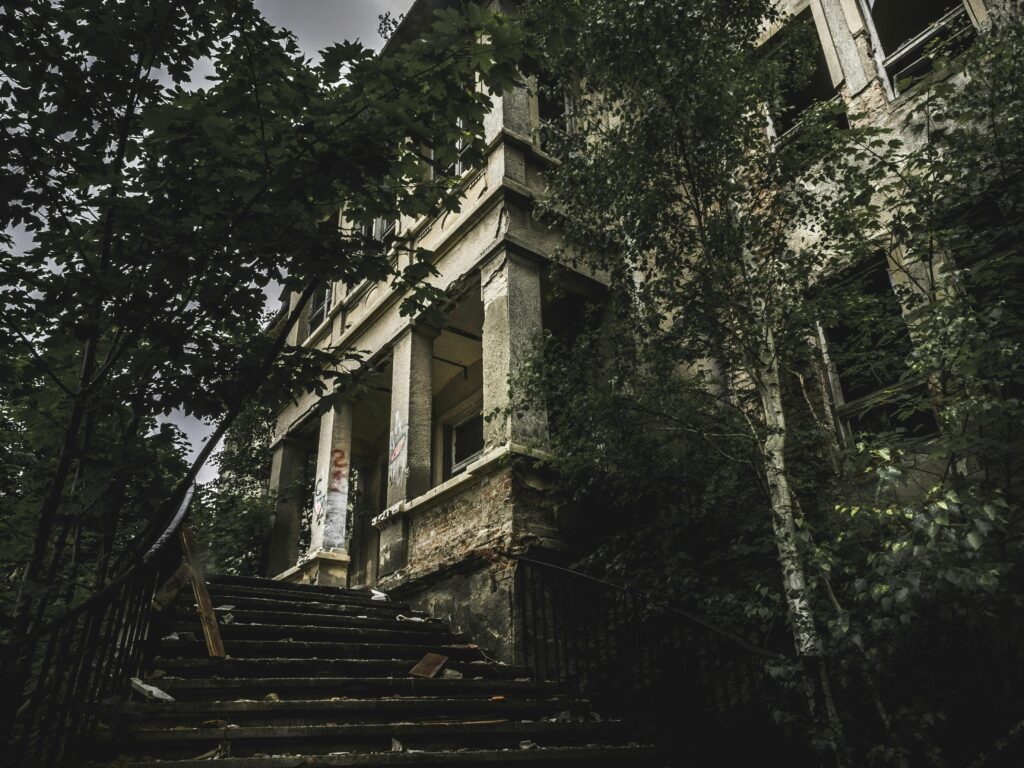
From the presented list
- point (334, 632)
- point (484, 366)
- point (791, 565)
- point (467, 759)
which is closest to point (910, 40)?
point (484, 366)

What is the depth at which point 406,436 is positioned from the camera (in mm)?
9180

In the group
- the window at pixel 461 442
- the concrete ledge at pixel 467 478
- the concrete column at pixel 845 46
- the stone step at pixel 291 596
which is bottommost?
the stone step at pixel 291 596

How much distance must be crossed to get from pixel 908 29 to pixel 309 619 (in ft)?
33.5

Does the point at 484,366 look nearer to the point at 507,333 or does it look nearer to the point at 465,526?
the point at 507,333

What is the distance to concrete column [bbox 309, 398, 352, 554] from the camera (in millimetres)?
11086

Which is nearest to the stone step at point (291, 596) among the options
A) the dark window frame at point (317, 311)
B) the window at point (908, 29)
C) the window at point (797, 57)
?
the window at point (797, 57)

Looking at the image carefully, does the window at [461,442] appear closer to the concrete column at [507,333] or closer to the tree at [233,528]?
the tree at [233,528]

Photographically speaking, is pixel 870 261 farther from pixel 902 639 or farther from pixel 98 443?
pixel 98 443

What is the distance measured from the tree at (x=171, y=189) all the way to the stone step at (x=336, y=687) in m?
1.64

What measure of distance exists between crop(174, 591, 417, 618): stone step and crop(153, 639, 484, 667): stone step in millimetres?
762

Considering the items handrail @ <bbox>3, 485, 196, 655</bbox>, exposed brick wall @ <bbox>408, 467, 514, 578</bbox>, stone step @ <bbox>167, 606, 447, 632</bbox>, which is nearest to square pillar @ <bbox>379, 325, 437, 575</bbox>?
exposed brick wall @ <bbox>408, 467, 514, 578</bbox>

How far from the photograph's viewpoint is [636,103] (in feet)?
20.5

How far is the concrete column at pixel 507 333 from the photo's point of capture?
7617 mm

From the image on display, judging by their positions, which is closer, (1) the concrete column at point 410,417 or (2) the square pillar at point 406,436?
(2) the square pillar at point 406,436
